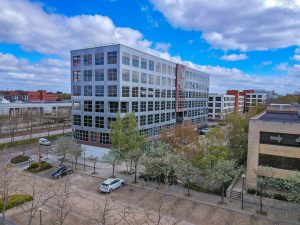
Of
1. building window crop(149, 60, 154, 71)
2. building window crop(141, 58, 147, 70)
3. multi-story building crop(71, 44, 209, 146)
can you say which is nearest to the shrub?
multi-story building crop(71, 44, 209, 146)

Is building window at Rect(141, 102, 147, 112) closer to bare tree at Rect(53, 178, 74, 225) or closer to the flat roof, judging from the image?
the flat roof

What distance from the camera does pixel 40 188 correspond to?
85.0 feet

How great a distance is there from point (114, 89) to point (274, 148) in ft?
77.6

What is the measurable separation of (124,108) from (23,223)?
22.4 metres

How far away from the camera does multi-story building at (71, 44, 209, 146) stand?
123ft

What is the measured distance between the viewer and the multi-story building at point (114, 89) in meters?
37.5

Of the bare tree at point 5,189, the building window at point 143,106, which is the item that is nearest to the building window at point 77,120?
the building window at point 143,106

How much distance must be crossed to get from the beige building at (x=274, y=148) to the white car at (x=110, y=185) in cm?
1436

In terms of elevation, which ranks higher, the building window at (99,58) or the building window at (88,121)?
the building window at (99,58)

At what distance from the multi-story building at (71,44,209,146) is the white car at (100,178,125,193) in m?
12.2

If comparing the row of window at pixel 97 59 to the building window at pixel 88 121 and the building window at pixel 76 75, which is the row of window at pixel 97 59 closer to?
the building window at pixel 76 75

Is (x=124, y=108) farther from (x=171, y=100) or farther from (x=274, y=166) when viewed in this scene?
(x=274, y=166)

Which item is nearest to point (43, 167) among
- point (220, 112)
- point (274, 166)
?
point (274, 166)

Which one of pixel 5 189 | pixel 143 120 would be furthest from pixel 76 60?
pixel 5 189
